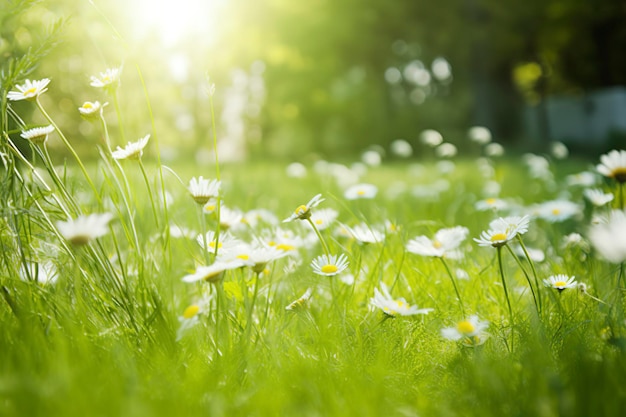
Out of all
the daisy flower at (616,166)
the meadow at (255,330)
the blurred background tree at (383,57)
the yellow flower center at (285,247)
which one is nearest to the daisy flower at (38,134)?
the meadow at (255,330)

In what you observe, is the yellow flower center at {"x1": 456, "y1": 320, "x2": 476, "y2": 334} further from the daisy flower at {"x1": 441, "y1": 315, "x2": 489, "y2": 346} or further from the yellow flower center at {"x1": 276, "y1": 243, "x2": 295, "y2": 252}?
the yellow flower center at {"x1": 276, "y1": 243, "x2": 295, "y2": 252}

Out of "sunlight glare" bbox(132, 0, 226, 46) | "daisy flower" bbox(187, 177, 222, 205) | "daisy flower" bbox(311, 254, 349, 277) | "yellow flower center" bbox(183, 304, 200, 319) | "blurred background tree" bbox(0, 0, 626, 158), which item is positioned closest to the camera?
"yellow flower center" bbox(183, 304, 200, 319)

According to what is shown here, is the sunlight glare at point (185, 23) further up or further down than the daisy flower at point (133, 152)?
further up

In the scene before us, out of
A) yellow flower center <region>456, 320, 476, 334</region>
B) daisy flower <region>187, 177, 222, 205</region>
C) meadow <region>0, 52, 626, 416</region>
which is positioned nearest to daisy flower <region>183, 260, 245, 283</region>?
meadow <region>0, 52, 626, 416</region>

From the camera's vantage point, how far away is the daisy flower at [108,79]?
115 centimetres

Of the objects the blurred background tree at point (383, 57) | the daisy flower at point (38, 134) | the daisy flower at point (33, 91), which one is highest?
the blurred background tree at point (383, 57)

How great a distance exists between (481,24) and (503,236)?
41.7ft

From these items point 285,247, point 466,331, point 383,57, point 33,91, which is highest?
point 383,57

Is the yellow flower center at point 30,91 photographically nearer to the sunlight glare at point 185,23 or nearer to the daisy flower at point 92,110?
the daisy flower at point 92,110

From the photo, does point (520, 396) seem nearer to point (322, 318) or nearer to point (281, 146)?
point (322, 318)

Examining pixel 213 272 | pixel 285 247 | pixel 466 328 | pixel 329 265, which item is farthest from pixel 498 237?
pixel 213 272

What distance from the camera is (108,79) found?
1168 mm

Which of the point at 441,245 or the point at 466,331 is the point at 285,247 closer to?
the point at 441,245

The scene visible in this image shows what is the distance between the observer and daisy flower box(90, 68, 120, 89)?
1.15m
